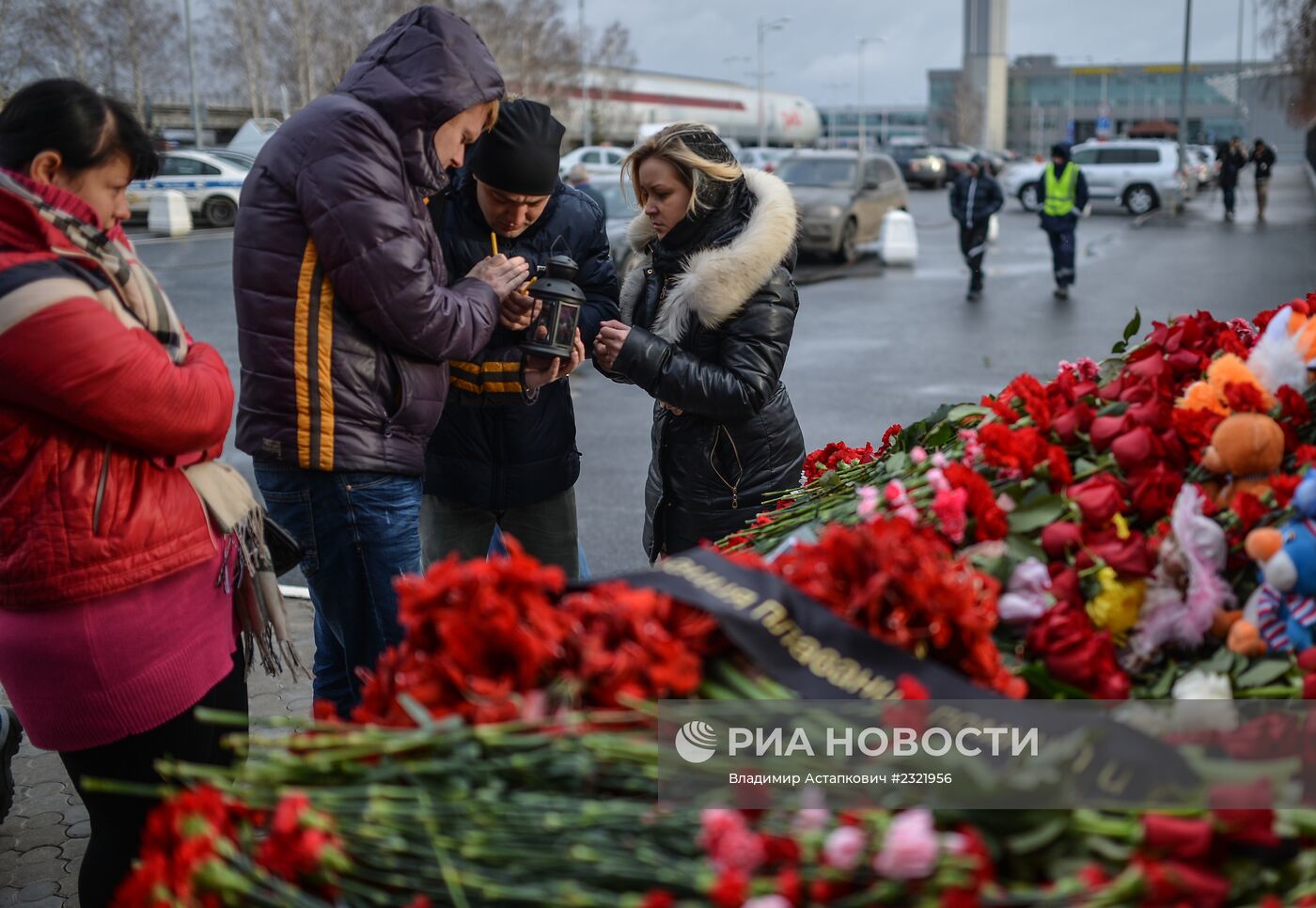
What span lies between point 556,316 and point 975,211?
13.5m

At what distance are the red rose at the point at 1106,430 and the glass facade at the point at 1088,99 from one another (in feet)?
387

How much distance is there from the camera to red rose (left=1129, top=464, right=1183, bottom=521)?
181cm

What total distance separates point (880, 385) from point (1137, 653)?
8.34 meters

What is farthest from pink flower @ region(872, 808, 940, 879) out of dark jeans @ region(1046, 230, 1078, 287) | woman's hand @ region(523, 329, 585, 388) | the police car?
the police car

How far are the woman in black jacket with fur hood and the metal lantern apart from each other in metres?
0.15

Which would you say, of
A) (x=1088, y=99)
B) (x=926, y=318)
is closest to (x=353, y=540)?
(x=926, y=318)

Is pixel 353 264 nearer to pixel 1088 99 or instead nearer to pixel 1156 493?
pixel 1156 493

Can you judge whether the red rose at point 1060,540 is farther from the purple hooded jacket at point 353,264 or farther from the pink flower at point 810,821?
the purple hooded jacket at point 353,264

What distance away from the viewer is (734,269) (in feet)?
10.1

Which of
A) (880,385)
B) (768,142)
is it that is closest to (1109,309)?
(880,385)

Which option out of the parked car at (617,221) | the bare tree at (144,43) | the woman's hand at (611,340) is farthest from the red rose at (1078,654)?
the bare tree at (144,43)

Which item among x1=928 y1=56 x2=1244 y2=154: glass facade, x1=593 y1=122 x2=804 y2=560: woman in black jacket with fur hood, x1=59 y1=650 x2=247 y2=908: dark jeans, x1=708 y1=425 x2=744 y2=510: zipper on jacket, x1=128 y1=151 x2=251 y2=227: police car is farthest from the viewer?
x1=928 y1=56 x2=1244 y2=154: glass facade

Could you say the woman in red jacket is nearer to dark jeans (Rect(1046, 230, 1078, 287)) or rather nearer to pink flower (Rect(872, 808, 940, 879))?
pink flower (Rect(872, 808, 940, 879))

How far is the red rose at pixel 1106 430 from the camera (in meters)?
1.96
